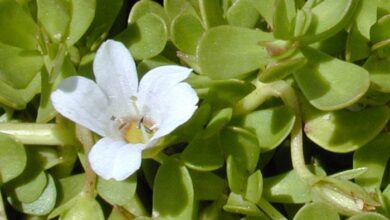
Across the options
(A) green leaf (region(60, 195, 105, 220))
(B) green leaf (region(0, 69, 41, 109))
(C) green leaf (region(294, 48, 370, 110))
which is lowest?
(A) green leaf (region(60, 195, 105, 220))

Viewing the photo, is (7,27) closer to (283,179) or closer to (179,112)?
(179,112)

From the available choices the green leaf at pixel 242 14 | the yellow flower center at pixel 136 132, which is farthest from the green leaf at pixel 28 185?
the green leaf at pixel 242 14

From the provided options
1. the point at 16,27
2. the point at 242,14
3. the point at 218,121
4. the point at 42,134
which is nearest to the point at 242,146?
the point at 218,121

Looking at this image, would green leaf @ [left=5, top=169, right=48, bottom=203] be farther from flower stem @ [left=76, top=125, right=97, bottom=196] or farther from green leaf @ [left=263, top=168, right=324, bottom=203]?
green leaf @ [left=263, top=168, right=324, bottom=203]

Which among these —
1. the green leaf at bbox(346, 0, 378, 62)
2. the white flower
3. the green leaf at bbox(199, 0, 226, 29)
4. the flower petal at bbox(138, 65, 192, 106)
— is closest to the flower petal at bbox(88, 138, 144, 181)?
the white flower

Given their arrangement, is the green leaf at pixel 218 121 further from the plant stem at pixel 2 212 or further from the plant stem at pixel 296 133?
the plant stem at pixel 2 212

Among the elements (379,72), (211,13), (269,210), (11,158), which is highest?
(211,13)

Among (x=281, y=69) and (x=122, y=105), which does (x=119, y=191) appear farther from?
(x=281, y=69)
